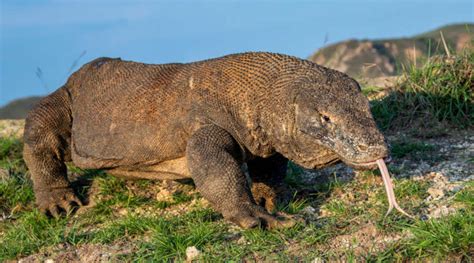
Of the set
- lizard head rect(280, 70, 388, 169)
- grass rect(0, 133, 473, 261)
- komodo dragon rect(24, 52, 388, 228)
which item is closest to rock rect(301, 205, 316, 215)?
grass rect(0, 133, 473, 261)

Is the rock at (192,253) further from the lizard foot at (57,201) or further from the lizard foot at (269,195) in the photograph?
the lizard foot at (57,201)

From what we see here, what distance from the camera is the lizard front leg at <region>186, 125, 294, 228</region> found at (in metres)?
5.18

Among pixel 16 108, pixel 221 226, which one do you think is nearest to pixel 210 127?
pixel 221 226

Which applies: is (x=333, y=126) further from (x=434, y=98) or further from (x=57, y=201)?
(x=434, y=98)

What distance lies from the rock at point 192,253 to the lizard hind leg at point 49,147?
2.35 m

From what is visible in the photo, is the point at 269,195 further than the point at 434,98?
No

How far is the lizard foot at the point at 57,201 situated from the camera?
6.86 metres

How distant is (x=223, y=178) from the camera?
5312 mm

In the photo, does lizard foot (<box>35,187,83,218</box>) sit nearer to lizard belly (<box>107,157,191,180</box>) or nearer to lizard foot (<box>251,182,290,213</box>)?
lizard belly (<box>107,157,191,180</box>)

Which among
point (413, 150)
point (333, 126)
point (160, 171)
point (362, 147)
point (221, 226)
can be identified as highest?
point (333, 126)

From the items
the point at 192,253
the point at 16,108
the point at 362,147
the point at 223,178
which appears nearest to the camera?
the point at 362,147

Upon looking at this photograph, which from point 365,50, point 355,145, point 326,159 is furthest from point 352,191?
point 365,50

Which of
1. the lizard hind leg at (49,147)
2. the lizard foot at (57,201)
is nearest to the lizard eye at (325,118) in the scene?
the lizard foot at (57,201)

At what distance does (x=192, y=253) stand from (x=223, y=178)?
0.62 metres
